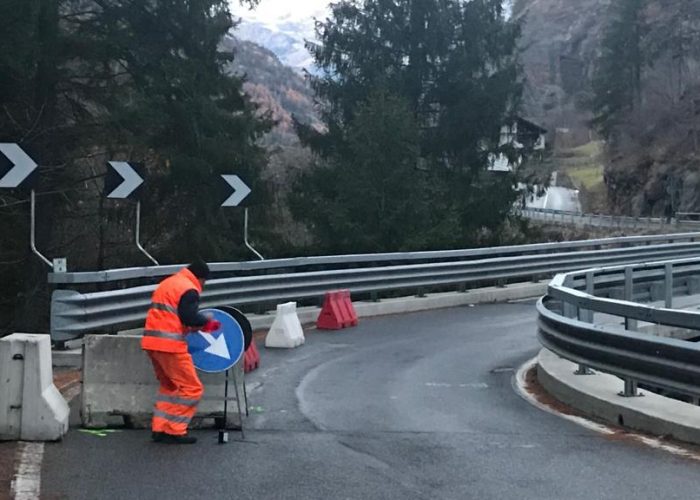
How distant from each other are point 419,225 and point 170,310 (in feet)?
63.7

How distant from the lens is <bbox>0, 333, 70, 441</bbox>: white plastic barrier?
703 centimetres

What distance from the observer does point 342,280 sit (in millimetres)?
17047

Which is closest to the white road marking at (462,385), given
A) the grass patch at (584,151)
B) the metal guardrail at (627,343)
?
the metal guardrail at (627,343)

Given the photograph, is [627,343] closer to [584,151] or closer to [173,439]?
[173,439]

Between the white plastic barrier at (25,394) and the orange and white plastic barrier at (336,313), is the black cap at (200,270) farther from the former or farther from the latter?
the orange and white plastic barrier at (336,313)

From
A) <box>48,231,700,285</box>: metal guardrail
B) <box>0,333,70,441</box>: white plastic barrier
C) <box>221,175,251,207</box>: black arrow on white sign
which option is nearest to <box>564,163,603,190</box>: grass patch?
<box>48,231,700,285</box>: metal guardrail

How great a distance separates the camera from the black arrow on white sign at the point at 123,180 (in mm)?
12180

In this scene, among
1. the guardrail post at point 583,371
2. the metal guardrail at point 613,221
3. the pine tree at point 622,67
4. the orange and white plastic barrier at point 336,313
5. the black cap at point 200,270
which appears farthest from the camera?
the pine tree at point 622,67

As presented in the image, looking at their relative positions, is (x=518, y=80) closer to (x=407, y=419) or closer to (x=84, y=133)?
(x=84, y=133)

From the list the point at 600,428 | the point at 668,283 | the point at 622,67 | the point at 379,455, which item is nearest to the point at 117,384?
the point at 379,455

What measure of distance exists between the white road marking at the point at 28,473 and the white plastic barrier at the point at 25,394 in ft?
0.41

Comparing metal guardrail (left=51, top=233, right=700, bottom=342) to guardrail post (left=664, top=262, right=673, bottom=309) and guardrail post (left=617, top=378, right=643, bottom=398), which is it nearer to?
guardrail post (left=664, top=262, right=673, bottom=309)

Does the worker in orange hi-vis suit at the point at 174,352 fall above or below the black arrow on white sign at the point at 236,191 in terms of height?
below

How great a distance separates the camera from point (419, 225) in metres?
26.4
